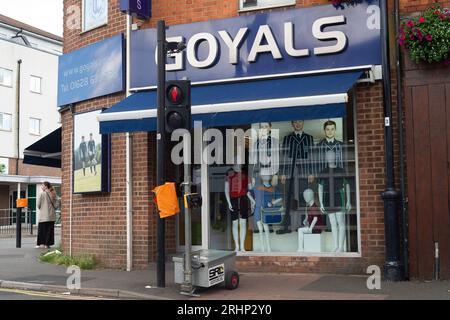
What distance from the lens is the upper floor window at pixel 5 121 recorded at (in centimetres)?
3666

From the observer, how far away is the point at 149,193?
11.1m

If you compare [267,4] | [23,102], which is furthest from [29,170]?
[267,4]

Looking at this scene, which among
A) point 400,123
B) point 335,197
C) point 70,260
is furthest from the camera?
point 70,260

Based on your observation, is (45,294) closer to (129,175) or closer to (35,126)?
(129,175)

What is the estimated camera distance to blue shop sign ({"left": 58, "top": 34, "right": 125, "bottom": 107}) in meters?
11.4

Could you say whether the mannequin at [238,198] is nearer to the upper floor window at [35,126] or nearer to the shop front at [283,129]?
the shop front at [283,129]

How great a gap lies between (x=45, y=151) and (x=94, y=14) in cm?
533

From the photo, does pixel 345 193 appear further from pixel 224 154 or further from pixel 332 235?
pixel 224 154

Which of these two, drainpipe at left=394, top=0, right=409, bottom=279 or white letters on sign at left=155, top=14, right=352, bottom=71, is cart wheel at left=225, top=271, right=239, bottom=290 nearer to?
drainpipe at left=394, top=0, right=409, bottom=279

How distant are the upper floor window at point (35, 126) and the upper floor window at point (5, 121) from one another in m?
1.76

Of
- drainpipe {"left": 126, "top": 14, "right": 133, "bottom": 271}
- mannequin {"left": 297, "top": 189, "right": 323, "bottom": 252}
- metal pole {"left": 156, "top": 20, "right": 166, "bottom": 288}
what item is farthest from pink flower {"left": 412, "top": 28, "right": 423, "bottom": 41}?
drainpipe {"left": 126, "top": 14, "right": 133, "bottom": 271}

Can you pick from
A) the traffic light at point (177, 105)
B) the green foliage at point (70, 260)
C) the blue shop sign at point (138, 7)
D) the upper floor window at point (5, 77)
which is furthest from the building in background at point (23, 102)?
the traffic light at point (177, 105)

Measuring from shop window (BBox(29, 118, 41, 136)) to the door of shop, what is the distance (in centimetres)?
3359
